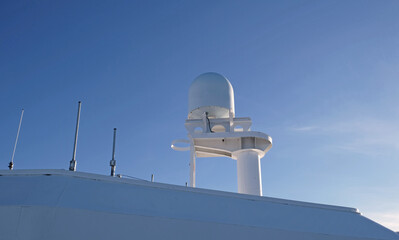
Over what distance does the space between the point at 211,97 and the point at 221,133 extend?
7.11ft

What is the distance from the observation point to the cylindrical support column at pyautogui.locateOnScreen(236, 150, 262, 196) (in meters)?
16.8

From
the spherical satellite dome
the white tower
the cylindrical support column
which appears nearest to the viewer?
the cylindrical support column

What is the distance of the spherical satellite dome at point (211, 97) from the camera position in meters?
18.9

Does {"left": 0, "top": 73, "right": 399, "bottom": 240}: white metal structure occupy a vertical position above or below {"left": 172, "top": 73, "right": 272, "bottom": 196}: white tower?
below

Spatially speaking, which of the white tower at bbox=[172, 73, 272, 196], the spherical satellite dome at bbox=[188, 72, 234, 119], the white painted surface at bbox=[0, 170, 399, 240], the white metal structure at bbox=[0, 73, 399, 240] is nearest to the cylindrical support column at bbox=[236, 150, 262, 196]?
the white tower at bbox=[172, 73, 272, 196]

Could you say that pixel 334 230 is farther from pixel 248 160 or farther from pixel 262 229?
pixel 248 160

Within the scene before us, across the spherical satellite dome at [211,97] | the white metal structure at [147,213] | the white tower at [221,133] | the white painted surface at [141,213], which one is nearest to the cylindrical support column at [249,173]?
the white tower at [221,133]

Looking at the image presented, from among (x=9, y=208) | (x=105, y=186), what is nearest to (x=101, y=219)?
(x=105, y=186)

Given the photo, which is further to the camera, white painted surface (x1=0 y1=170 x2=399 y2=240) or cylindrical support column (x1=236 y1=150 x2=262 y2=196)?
cylindrical support column (x1=236 y1=150 x2=262 y2=196)

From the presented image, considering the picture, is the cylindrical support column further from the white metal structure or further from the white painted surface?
the white painted surface

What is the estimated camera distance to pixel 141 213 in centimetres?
827

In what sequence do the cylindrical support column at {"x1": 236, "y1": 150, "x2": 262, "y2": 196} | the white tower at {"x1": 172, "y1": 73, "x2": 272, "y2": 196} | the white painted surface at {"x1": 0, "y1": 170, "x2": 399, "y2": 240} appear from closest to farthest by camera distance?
the white painted surface at {"x1": 0, "y1": 170, "x2": 399, "y2": 240}
the cylindrical support column at {"x1": 236, "y1": 150, "x2": 262, "y2": 196}
the white tower at {"x1": 172, "y1": 73, "x2": 272, "y2": 196}

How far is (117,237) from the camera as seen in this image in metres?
7.88

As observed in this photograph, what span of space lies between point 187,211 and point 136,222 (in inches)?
54.0
